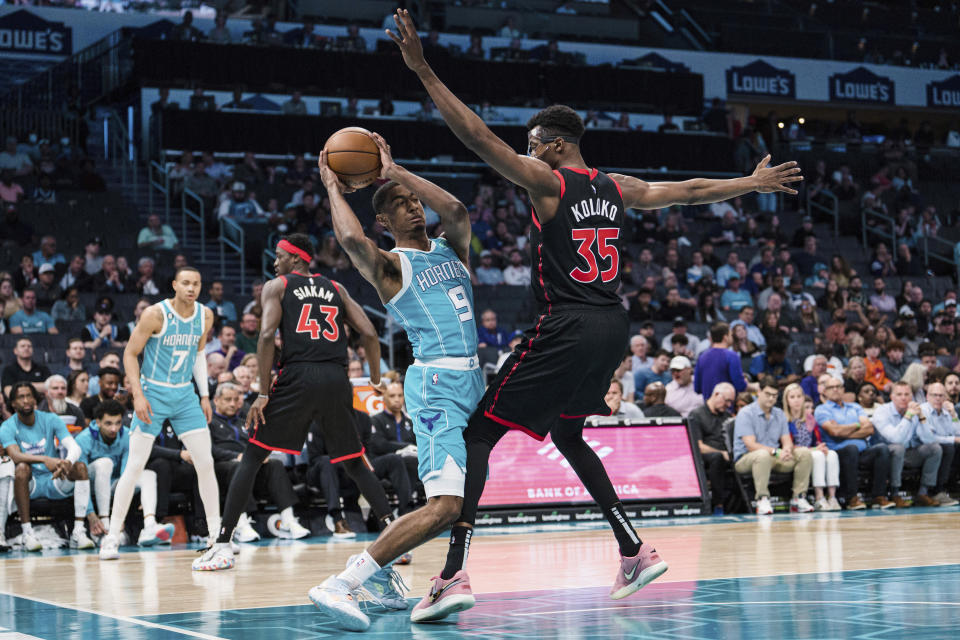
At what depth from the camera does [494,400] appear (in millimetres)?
5148

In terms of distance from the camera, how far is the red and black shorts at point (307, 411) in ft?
25.1

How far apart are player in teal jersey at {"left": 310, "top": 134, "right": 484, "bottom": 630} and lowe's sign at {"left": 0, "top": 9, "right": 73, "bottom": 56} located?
18.4 m

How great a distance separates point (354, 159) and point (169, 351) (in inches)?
135

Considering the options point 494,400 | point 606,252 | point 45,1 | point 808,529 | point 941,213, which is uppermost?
point 45,1

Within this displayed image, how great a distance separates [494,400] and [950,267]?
65.2 ft

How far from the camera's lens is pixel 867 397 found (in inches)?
531

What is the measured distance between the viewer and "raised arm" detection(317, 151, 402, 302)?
17.0 feet

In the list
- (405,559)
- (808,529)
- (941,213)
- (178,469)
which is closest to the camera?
(405,559)

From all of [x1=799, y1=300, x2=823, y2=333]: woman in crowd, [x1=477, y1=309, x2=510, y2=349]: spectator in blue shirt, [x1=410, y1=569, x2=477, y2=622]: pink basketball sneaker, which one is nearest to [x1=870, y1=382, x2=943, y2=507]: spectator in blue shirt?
[x1=477, y1=309, x2=510, y2=349]: spectator in blue shirt

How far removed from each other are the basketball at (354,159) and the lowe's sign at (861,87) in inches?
985

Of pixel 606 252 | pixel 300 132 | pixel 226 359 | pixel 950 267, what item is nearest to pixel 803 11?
pixel 950 267

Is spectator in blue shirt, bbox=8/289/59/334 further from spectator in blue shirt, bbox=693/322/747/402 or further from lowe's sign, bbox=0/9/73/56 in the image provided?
Result: lowe's sign, bbox=0/9/73/56

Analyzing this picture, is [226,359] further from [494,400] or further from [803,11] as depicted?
[803,11]

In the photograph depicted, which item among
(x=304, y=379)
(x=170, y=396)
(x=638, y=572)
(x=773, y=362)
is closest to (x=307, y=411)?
(x=304, y=379)
